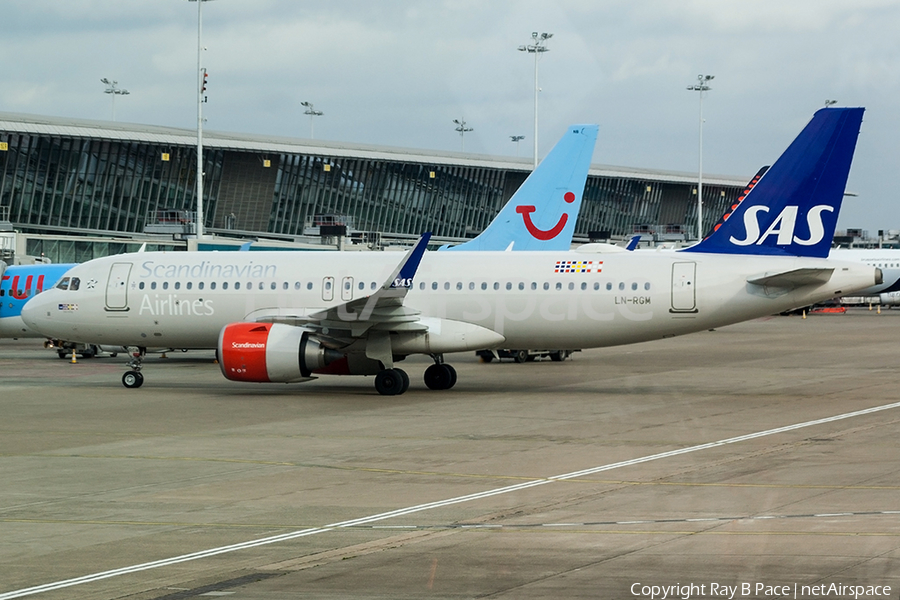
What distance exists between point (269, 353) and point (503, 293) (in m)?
5.74

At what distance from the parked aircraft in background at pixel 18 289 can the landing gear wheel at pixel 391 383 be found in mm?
18911

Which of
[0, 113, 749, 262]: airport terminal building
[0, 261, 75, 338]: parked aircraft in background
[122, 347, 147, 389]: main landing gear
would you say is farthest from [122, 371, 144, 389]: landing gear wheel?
[0, 113, 749, 262]: airport terminal building

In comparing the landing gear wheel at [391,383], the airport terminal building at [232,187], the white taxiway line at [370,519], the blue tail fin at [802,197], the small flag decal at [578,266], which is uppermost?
the airport terminal building at [232,187]

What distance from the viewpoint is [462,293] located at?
26.8 meters

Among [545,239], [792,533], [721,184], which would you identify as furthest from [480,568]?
[721,184]

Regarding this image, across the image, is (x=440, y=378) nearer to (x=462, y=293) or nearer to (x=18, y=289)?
(x=462, y=293)

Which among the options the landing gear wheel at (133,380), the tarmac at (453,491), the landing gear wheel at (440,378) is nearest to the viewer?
the tarmac at (453,491)

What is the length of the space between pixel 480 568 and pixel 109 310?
21.2 meters

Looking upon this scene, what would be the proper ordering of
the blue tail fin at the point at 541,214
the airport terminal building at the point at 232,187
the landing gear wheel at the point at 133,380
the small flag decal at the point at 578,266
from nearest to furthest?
the small flag decal at the point at 578,266, the landing gear wheel at the point at 133,380, the blue tail fin at the point at 541,214, the airport terminal building at the point at 232,187

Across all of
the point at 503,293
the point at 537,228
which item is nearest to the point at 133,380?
the point at 503,293

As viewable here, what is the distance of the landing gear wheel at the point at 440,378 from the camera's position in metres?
27.3

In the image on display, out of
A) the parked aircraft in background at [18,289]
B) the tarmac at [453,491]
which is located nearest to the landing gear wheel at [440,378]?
the tarmac at [453,491]

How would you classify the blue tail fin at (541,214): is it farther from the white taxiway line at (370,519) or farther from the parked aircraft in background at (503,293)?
the white taxiway line at (370,519)

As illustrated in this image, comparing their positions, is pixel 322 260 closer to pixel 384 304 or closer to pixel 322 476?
pixel 384 304
